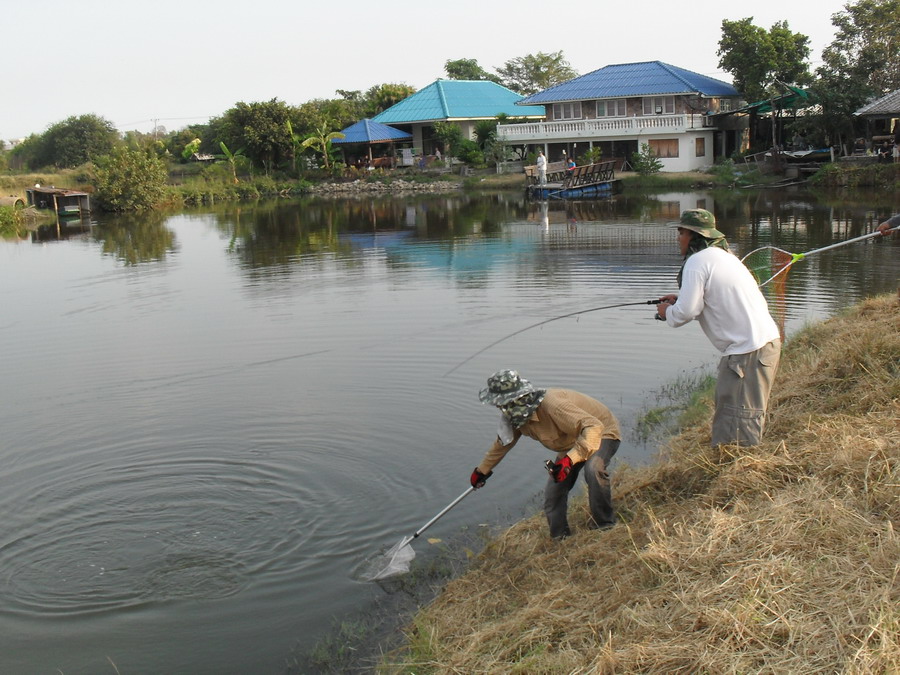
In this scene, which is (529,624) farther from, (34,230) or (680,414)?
(34,230)

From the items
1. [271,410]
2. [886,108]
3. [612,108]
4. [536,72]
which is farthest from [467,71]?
[271,410]

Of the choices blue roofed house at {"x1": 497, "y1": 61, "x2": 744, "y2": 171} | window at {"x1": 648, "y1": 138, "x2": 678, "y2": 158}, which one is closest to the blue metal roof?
blue roofed house at {"x1": 497, "y1": 61, "x2": 744, "y2": 171}

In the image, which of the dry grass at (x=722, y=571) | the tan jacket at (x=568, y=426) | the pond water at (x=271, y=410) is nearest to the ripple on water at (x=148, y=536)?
the pond water at (x=271, y=410)

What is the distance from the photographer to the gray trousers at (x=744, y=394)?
5754 millimetres

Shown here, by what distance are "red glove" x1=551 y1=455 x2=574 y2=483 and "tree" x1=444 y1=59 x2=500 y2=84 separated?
7947 centimetres

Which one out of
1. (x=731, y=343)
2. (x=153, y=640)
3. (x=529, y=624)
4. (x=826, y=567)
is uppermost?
(x=731, y=343)

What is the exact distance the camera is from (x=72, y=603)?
260 inches

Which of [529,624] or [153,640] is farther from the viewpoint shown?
[153,640]

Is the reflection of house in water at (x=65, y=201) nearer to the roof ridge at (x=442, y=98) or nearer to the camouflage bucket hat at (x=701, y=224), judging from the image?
the roof ridge at (x=442, y=98)

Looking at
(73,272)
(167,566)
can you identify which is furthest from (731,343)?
(73,272)

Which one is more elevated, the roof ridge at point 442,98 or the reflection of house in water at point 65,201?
the roof ridge at point 442,98

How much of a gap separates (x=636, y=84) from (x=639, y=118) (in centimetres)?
373

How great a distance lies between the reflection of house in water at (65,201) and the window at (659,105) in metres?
32.4

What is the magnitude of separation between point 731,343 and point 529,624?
7.47 feet
